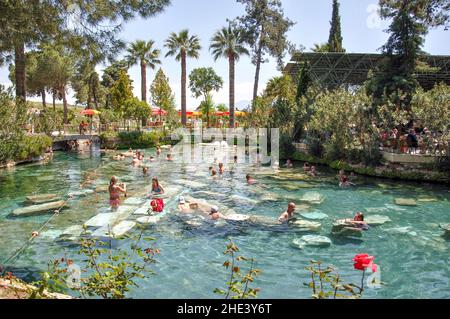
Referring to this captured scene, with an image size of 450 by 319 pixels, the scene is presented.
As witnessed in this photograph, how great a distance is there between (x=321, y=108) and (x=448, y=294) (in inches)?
693

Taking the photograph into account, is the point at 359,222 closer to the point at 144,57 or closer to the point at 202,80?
the point at 144,57

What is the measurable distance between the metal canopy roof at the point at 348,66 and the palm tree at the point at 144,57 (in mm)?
→ 16412

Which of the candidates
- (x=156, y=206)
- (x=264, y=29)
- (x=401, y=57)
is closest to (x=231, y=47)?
(x=264, y=29)

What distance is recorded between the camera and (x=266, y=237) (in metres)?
11.7

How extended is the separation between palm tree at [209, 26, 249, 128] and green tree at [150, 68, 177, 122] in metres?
12.9

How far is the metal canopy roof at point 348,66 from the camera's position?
36781 mm

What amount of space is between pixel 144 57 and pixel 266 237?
39.5m

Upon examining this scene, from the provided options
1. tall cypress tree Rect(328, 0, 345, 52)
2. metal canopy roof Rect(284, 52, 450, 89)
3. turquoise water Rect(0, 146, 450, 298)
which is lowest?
turquoise water Rect(0, 146, 450, 298)

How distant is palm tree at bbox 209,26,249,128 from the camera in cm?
4222

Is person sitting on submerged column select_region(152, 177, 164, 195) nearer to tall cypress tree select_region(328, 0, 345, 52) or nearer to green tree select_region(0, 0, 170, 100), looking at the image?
green tree select_region(0, 0, 170, 100)

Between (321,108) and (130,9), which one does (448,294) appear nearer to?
(130,9)

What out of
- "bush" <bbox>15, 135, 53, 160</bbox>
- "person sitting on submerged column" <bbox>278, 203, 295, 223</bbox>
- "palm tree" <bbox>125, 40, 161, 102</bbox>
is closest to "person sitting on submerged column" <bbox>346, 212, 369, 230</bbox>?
"person sitting on submerged column" <bbox>278, 203, 295, 223</bbox>
